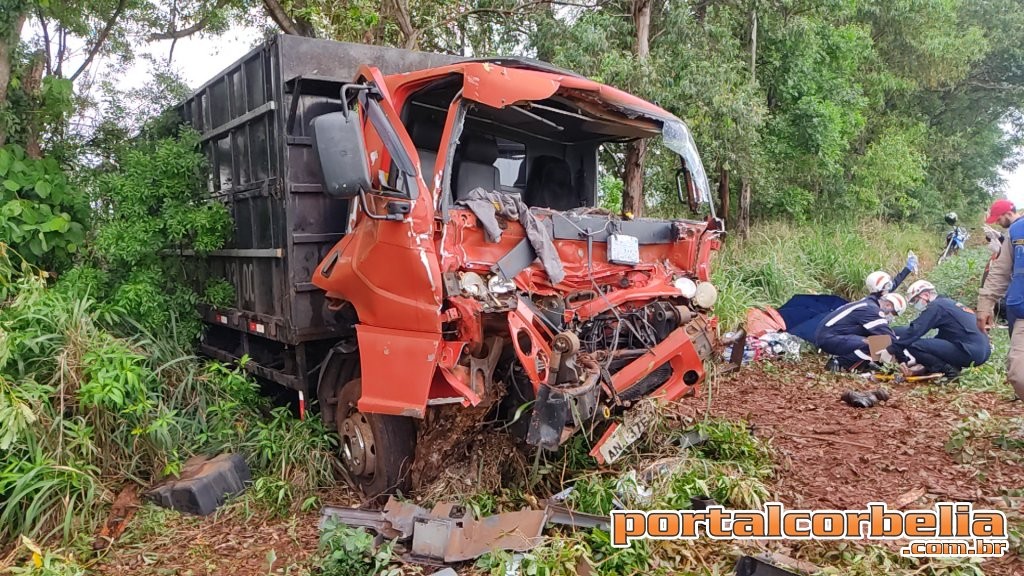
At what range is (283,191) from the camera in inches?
178

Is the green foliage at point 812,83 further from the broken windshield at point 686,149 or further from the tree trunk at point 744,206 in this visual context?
the broken windshield at point 686,149

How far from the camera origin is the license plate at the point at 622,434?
387 cm

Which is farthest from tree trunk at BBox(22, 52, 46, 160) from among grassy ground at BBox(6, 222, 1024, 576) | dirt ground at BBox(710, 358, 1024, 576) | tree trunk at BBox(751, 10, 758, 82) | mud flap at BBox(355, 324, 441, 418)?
tree trunk at BBox(751, 10, 758, 82)

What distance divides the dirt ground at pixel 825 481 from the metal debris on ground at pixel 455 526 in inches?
5.7

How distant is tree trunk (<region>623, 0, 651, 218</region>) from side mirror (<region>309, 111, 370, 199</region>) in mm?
3420

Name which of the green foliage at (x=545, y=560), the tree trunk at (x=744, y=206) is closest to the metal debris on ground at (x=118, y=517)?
the green foliage at (x=545, y=560)

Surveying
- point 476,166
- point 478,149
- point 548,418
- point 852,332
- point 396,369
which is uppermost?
point 478,149

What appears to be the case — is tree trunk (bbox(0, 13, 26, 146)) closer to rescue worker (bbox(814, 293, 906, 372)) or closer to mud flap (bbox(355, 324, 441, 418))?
mud flap (bbox(355, 324, 441, 418))

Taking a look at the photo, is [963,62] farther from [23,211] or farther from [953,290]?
[23,211]

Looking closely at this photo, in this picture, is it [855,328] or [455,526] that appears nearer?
[455,526]

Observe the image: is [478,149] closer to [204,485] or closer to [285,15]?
[204,485]

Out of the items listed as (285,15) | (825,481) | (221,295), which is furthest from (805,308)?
(285,15)

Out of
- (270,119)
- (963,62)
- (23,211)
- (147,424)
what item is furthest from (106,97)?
(963,62)

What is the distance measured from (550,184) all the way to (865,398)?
317 centimetres
